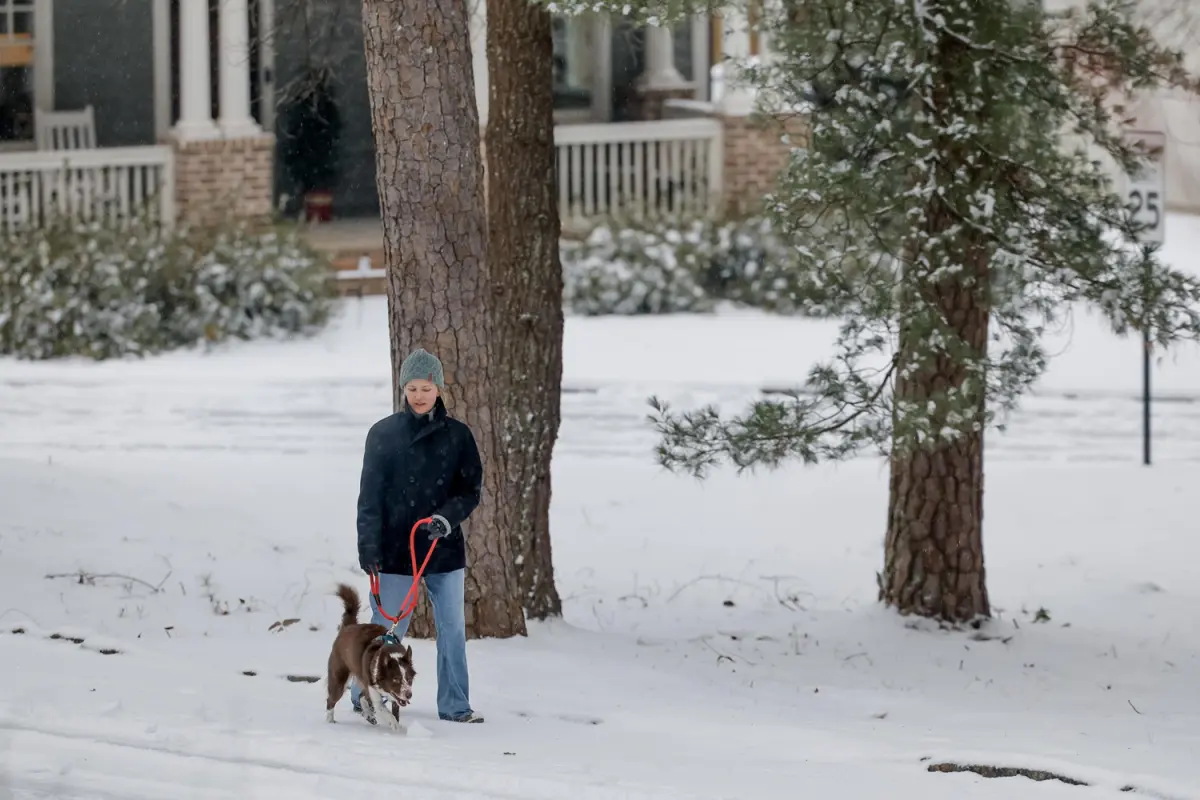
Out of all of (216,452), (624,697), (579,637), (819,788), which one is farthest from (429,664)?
(216,452)

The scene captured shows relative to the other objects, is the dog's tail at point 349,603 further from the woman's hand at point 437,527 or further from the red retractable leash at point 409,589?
the woman's hand at point 437,527

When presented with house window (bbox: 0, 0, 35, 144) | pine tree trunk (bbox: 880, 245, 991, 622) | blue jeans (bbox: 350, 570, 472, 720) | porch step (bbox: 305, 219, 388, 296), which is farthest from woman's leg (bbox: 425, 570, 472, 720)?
house window (bbox: 0, 0, 35, 144)

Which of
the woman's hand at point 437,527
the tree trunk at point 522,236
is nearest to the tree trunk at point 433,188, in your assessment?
the tree trunk at point 522,236

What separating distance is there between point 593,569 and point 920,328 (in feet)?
13.2

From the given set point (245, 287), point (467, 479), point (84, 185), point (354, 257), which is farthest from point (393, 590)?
point (354, 257)

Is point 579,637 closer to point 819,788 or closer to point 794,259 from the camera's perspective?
point 794,259

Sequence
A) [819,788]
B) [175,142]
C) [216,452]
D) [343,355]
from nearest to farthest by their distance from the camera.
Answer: [819,788] < [216,452] < [343,355] < [175,142]

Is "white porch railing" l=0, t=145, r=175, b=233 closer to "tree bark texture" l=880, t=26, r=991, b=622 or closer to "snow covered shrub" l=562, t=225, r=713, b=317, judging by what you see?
"snow covered shrub" l=562, t=225, r=713, b=317

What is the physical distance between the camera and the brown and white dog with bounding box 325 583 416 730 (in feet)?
20.2

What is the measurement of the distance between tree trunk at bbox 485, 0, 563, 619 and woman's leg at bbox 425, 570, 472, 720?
92.7 inches

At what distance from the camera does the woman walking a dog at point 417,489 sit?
625cm

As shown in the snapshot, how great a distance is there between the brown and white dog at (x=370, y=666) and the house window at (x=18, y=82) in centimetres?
1747

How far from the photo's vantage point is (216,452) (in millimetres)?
13898

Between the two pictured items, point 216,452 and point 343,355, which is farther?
point 343,355
